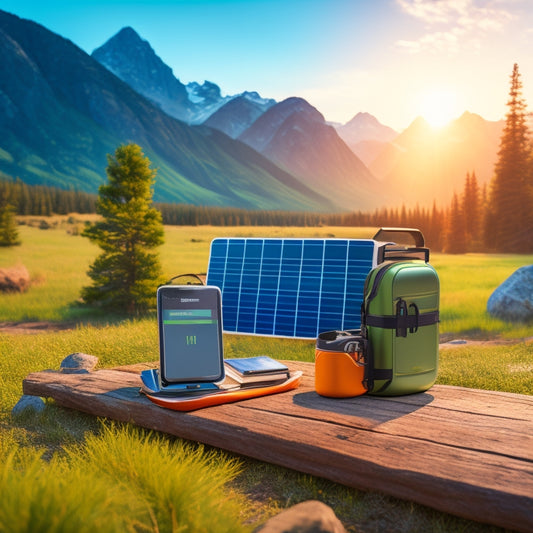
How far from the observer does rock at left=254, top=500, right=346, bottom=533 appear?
275 centimetres

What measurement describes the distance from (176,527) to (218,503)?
0.52m

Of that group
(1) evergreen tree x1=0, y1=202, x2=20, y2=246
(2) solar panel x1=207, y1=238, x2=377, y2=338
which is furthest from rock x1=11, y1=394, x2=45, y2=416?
(1) evergreen tree x1=0, y1=202, x2=20, y2=246

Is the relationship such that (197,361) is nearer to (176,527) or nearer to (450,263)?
(176,527)

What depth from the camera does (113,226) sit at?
1762cm

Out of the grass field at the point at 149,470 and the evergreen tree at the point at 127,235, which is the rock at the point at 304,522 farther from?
the evergreen tree at the point at 127,235

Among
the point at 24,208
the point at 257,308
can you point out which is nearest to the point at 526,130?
the point at 257,308

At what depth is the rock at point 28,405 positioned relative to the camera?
6.27 metres

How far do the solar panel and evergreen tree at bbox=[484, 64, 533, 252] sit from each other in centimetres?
2638

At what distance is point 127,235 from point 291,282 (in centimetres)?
1006

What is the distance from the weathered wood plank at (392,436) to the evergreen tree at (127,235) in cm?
1211

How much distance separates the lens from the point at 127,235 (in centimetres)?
1770

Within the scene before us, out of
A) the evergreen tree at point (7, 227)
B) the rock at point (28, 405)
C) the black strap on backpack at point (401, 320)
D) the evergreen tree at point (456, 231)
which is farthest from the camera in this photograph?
the evergreen tree at point (456, 231)

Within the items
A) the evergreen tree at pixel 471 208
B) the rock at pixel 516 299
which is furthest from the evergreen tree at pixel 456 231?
the rock at pixel 516 299

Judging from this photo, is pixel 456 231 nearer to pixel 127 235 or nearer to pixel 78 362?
pixel 127 235
